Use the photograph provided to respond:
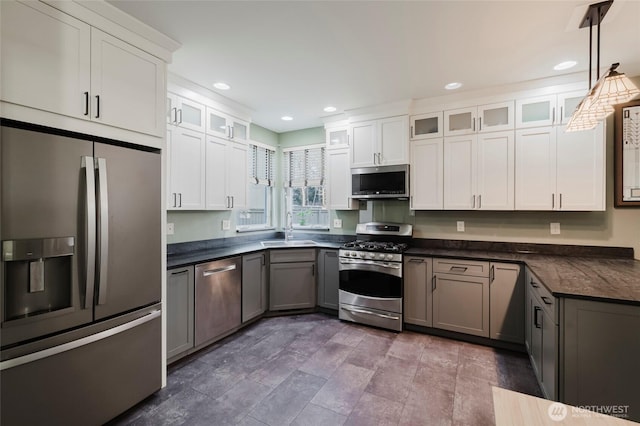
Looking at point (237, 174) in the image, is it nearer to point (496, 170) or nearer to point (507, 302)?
point (496, 170)

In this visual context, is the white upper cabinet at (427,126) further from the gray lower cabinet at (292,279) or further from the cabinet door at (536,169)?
the gray lower cabinet at (292,279)

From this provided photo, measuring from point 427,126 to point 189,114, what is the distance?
2.76m

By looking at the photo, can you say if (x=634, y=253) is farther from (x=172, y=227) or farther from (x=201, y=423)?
(x=172, y=227)

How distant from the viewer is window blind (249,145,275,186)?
174 inches

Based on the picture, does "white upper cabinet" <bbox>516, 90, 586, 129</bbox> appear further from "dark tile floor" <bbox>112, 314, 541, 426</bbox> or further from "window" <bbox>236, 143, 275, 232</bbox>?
"window" <bbox>236, 143, 275, 232</bbox>

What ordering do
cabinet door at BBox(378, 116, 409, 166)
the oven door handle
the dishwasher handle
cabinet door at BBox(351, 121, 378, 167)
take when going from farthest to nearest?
cabinet door at BBox(351, 121, 378, 167), cabinet door at BBox(378, 116, 409, 166), the oven door handle, the dishwasher handle

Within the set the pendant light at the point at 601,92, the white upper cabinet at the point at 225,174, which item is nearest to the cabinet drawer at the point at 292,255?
the white upper cabinet at the point at 225,174

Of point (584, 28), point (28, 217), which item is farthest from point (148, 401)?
point (584, 28)

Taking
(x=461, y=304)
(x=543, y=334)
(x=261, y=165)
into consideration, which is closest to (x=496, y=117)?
(x=461, y=304)

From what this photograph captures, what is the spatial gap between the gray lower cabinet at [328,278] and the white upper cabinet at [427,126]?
6.05 feet

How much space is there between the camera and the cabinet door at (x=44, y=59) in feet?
4.70

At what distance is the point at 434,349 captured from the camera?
9.48 feet

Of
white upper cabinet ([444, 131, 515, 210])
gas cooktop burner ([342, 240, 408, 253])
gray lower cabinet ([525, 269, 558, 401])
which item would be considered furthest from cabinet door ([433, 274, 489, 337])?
white upper cabinet ([444, 131, 515, 210])

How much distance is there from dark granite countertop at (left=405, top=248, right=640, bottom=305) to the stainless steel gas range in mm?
295
